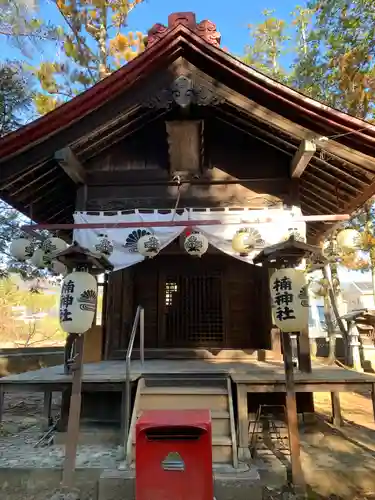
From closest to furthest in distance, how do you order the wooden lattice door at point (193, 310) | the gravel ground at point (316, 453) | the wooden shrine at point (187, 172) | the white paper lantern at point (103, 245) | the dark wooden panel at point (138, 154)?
the gravel ground at point (316, 453), the wooden shrine at point (187, 172), the white paper lantern at point (103, 245), the dark wooden panel at point (138, 154), the wooden lattice door at point (193, 310)

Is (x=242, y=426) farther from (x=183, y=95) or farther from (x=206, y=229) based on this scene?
(x=183, y=95)

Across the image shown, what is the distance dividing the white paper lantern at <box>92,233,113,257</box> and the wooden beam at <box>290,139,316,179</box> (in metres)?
3.97

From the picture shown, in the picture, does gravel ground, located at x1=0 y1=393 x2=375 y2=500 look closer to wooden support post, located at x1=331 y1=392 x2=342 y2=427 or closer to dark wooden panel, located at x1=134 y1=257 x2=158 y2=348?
wooden support post, located at x1=331 y1=392 x2=342 y2=427

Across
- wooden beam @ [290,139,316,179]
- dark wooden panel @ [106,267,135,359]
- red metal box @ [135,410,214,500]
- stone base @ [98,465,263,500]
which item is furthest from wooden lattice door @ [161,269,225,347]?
red metal box @ [135,410,214,500]

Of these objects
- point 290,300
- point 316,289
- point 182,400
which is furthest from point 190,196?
point 316,289

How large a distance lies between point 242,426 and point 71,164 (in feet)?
18.4

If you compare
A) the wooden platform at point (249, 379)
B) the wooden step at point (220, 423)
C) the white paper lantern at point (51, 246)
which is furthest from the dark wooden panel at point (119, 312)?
the wooden step at point (220, 423)

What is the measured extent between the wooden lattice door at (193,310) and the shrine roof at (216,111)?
144 inches

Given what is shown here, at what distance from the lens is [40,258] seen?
751cm

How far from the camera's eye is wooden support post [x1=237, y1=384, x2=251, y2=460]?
5430 mm

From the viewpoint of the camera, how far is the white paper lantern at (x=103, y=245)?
23.4 feet

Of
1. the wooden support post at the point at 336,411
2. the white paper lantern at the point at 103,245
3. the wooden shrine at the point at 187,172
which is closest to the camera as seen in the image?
the wooden shrine at the point at 187,172

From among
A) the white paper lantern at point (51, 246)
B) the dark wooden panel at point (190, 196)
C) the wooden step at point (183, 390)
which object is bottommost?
the wooden step at point (183, 390)

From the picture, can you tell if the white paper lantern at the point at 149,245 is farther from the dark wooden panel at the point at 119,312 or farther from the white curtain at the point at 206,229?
the dark wooden panel at the point at 119,312
